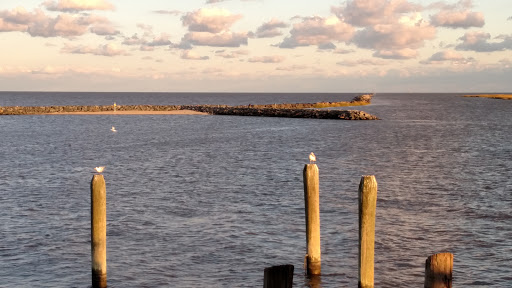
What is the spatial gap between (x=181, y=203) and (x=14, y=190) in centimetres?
932

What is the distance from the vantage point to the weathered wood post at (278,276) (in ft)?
29.1

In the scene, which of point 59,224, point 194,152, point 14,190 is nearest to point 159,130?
point 194,152

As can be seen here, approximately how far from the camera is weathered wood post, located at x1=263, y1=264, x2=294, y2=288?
8.88 metres

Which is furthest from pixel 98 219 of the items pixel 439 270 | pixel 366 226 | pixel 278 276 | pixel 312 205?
pixel 439 270

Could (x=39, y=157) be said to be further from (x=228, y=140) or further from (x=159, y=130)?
(x=159, y=130)

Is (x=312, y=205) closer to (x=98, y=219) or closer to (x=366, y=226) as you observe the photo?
(x=366, y=226)

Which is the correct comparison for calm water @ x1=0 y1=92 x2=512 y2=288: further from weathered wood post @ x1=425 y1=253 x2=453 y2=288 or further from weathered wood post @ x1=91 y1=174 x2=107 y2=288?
weathered wood post @ x1=425 y1=253 x2=453 y2=288

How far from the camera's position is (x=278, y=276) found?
893 cm

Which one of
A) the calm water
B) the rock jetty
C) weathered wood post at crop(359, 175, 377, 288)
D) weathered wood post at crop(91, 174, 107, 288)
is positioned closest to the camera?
weathered wood post at crop(359, 175, 377, 288)

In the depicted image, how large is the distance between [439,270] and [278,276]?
2705 mm

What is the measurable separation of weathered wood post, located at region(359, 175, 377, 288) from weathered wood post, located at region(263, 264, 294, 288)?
4.95m

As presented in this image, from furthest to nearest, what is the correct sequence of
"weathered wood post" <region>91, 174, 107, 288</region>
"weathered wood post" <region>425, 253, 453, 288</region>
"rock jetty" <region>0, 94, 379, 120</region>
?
"rock jetty" <region>0, 94, 379, 120</region> < "weathered wood post" <region>91, 174, 107, 288</region> < "weathered wood post" <region>425, 253, 453, 288</region>

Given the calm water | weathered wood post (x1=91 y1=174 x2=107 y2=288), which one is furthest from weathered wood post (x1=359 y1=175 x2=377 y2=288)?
weathered wood post (x1=91 y1=174 x2=107 y2=288)

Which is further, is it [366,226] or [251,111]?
[251,111]
